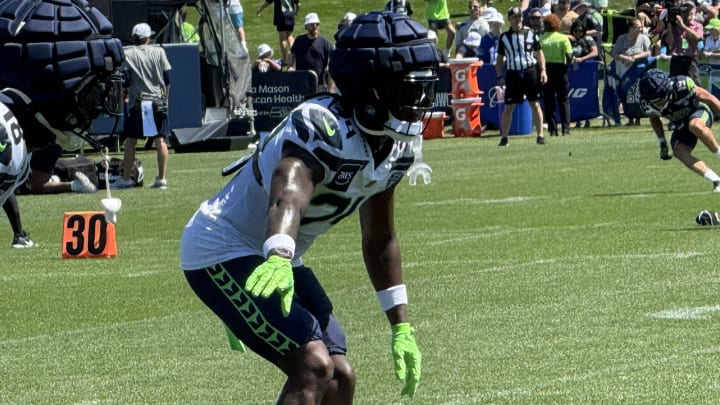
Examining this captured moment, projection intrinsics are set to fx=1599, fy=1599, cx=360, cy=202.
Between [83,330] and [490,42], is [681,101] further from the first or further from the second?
[490,42]

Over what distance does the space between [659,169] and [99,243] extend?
896 centimetres

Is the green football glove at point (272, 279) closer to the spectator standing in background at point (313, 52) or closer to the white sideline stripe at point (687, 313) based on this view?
the white sideline stripe at point (687, 313)

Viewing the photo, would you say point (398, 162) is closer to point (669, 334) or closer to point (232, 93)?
point (669, 334)

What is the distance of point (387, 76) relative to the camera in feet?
18.5

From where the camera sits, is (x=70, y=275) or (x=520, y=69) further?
(x=520, y=69)

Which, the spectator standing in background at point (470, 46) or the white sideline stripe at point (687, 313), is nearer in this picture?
the white sideline stripe at point (687, 313)

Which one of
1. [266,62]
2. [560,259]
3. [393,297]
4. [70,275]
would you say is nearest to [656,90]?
[560,259]

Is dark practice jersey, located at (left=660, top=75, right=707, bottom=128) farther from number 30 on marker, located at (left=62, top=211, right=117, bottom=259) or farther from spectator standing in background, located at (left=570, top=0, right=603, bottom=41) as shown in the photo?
spectator standing in background, located at (left=570, top=0, right=603, bottom=41)

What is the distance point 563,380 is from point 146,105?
12638 mm

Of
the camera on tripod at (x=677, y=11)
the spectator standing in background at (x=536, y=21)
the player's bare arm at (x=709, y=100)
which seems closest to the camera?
the player's bare arm at (x=709, y=100)

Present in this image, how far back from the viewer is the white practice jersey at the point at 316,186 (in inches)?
214

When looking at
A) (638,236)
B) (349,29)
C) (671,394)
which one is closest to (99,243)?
(638,236)

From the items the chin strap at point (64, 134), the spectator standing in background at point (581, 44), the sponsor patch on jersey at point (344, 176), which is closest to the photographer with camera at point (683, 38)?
the spectator standing in background at point (581, 44)

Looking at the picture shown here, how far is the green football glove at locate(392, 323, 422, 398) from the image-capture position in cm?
603
